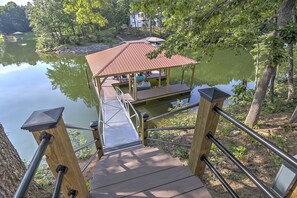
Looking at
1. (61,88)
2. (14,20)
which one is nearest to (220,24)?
(61,88)

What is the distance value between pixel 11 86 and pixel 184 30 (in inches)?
578

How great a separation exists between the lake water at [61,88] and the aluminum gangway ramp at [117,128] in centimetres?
140

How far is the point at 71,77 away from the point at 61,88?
8.29 feet

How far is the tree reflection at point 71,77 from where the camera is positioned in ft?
38.1

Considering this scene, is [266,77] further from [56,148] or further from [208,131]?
[56,148]

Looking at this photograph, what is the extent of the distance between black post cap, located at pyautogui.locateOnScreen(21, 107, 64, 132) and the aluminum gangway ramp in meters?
4.05

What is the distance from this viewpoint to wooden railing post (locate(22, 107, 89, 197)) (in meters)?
1.15

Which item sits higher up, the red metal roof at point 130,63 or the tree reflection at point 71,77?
the red metal roof at point 130,63

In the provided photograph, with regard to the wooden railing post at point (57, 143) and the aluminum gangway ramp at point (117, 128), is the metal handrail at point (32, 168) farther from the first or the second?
the aluminum gangway ramp at point (117, 128)

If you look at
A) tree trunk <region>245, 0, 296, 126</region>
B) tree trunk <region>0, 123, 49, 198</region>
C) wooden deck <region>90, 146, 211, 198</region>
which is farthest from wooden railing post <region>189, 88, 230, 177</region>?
tree trunk <region>245, 0, 296, 126</region>

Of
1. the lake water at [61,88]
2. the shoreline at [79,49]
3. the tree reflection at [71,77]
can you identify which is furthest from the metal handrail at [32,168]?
the shoreline at [79,49]

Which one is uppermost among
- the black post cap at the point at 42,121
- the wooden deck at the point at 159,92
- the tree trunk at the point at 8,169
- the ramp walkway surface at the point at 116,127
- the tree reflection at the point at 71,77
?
the black post cap at the point at 42,121

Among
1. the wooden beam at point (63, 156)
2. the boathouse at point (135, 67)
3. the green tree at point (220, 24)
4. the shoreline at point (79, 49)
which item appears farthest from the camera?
the shoreline at point (79, 49)

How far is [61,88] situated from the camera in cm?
1300
